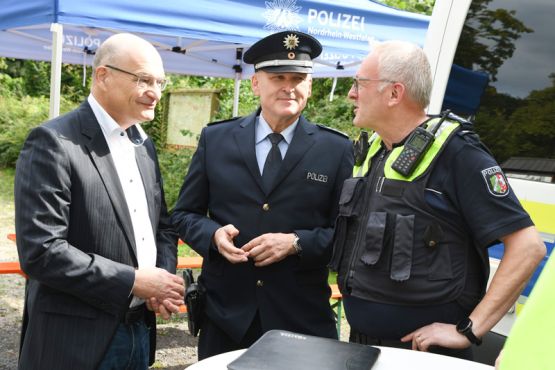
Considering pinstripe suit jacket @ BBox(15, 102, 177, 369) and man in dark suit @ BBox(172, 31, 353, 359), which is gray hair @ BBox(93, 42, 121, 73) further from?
man in dark suit @ BBox(172, 31, 353, 359)

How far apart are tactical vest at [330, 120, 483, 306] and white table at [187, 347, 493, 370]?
0.53 m

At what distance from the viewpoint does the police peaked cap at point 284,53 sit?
8.22 ft

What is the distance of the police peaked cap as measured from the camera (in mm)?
2506

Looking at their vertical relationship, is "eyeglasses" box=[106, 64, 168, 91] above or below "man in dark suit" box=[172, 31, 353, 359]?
above

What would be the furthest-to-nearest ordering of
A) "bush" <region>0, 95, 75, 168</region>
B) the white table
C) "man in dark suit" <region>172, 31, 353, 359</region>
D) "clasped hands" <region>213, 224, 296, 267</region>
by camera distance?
1. "bush" <region>0, 95, 75, 168</region>
2. "man in dark suit" <region>172, 31, 353, 359</region>
3. "clasped hands" <region>213, 224, 296, 267</region>
4. the white table

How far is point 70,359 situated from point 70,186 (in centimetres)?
59

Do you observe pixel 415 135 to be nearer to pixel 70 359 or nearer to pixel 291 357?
pixel 291 357

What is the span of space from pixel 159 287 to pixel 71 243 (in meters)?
0.35

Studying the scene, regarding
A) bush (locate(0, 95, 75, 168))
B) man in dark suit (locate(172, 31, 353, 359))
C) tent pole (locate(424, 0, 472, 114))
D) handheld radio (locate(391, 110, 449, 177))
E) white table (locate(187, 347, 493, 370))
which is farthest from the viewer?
bush (locate(0, 95, 75, 168))

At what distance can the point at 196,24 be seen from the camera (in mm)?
4301

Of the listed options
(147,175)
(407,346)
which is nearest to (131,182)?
(147,175)

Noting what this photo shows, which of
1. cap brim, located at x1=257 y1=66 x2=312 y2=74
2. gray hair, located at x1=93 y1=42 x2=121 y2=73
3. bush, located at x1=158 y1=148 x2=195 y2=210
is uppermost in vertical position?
cap brim, located at x1=257 y1=66 x2=312 y2=74

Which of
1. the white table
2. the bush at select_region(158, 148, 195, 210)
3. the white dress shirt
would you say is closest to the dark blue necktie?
the white dress shirt

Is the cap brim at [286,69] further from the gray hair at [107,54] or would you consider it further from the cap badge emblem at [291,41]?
the gray hair at [107,54]
